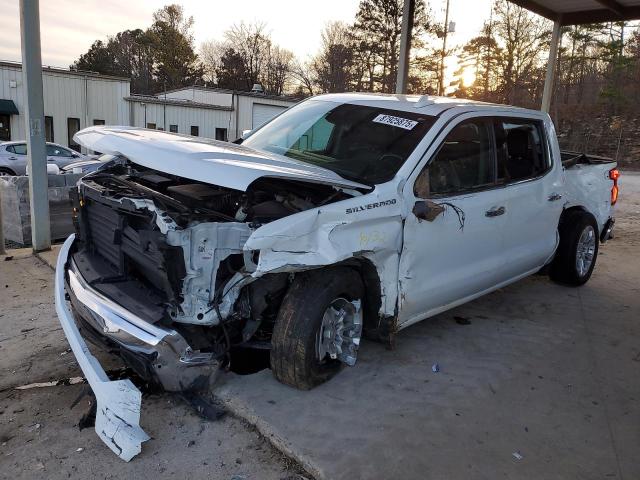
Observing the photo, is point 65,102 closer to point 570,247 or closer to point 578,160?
point 578,160

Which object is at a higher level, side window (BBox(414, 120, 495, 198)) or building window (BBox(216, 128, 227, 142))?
side window (BBox(414, 120, 495, 198))

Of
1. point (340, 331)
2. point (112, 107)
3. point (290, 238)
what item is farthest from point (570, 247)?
point (112, 107)

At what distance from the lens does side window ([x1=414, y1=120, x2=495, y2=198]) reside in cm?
383

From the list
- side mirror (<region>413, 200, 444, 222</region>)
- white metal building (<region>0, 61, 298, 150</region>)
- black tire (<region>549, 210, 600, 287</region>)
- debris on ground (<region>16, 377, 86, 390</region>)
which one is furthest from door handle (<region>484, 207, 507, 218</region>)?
white metal building (<region>0, 61, 298, 150</region>)

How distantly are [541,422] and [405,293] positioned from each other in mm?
1145

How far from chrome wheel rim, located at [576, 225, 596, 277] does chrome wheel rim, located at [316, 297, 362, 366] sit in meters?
3.45

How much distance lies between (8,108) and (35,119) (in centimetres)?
2452

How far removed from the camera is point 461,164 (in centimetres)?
414

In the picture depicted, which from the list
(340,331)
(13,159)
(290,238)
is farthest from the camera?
(13,159)

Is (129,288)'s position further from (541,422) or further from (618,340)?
(618,340)

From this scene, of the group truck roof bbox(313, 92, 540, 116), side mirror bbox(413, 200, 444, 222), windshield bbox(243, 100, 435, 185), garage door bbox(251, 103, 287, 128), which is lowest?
side mirror bbox(413, 200, 444, 222)

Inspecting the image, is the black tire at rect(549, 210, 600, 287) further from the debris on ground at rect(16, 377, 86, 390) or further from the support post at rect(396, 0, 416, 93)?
the debris on ground at rect(16, 377, 86, 390)

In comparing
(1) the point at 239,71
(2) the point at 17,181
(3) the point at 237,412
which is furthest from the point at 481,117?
(1) the point at 239,71

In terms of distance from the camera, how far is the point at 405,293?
3.68 m
